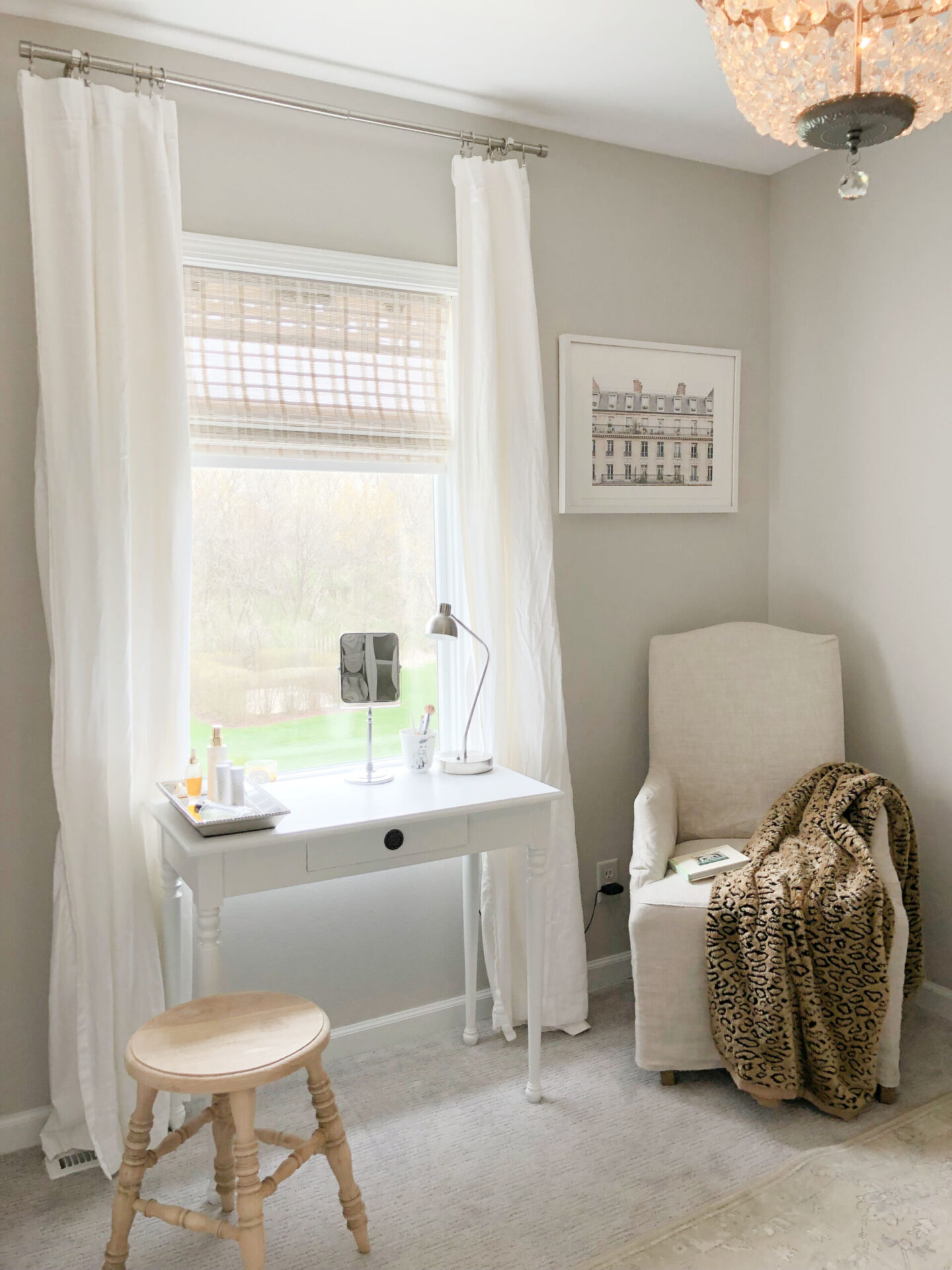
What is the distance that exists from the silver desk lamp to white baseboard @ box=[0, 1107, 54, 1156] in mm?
1227

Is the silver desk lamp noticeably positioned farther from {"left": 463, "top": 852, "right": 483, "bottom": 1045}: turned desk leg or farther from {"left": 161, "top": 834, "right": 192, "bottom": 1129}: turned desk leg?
{"left": 161, "top": 834, "right": 192, "bottom": 1129}: turned desk leg

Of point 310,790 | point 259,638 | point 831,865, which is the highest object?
point 259,638

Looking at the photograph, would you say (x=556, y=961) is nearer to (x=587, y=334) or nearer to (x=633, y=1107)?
(x=633, y=1107)

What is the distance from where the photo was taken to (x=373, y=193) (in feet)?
8.21

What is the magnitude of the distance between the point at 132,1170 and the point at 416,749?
43.3 inches

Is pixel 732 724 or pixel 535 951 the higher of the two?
pixel 732 724

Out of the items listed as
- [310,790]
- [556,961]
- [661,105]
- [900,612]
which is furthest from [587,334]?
[556,961]

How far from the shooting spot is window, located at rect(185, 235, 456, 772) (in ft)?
7.82

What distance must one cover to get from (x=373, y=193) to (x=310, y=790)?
1.56m

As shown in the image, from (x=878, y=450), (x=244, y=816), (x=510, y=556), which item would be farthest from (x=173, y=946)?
(x=878, y=450)

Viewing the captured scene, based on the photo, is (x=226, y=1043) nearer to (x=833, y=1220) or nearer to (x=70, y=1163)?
(x=70, y=1163)

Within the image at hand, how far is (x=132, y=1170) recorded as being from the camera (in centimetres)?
170

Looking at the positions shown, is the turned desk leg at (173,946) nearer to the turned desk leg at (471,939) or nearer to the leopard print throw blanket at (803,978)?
the turned desk leg at (471,939)

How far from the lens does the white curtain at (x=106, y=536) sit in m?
2.06
